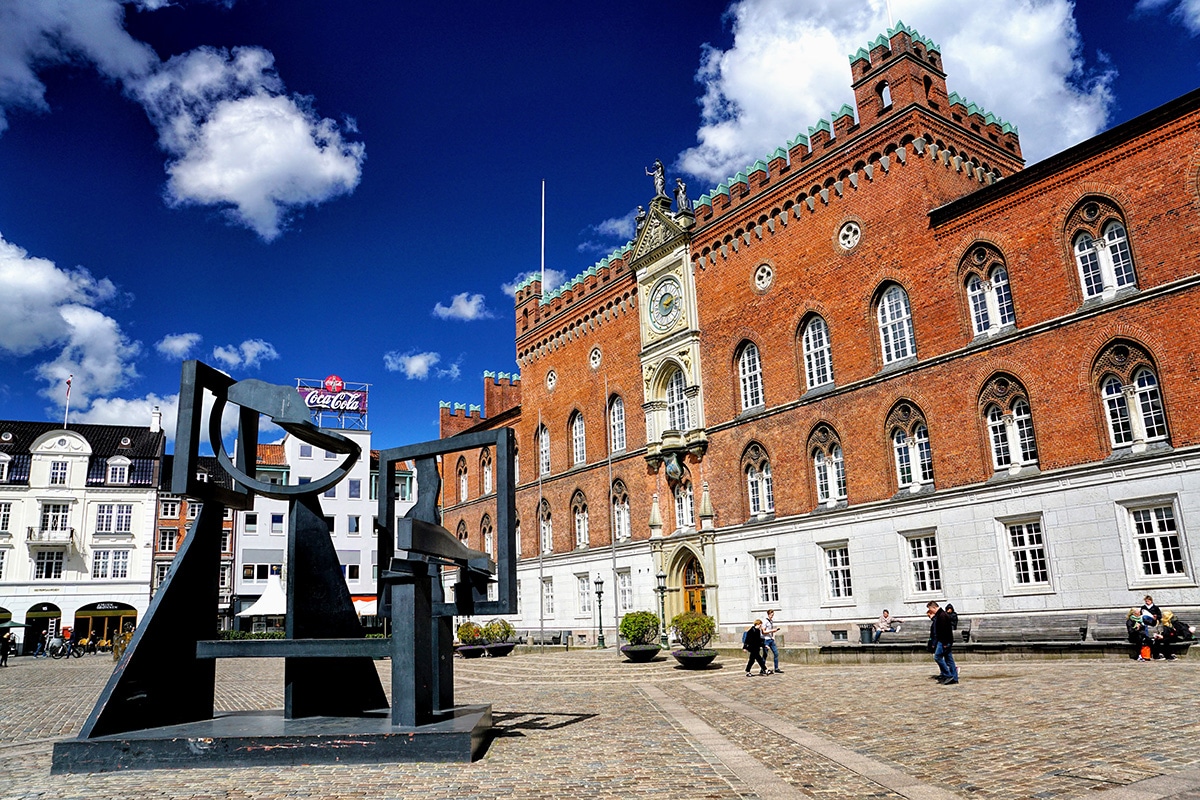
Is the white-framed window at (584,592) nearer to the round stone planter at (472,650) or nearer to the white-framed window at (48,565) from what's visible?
the round stone planter at (472,650)

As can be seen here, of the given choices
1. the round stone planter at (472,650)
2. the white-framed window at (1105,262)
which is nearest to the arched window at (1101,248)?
the white-framed window at (1105,262)

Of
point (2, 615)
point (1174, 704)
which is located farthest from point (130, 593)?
point (1174, 704)

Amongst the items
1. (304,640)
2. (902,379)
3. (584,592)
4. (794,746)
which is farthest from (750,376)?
(304,640)

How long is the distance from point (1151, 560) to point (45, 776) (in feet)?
81.6

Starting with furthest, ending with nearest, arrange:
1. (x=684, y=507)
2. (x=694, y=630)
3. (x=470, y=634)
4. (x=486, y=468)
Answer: (x=486, y=468) → (x=470, y=634) → (x=684, y=507) → (x=694, y=630)

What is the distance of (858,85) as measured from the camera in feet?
106

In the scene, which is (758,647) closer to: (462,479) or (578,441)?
→ (578,441)

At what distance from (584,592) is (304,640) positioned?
35.4 m

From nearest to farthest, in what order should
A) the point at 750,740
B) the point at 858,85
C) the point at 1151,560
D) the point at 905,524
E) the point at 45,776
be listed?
the point at 45,776 < the point at 750,740 < the point at 1151,560 < the point at 905,524 < the point at 858,85

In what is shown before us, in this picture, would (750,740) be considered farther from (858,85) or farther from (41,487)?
(41,487)

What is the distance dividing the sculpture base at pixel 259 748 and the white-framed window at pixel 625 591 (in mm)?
31710

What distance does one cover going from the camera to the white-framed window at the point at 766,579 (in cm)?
3403

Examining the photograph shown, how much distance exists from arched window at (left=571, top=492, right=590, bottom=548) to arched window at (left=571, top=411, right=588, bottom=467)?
1.97m

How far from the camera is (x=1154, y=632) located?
21031mm
